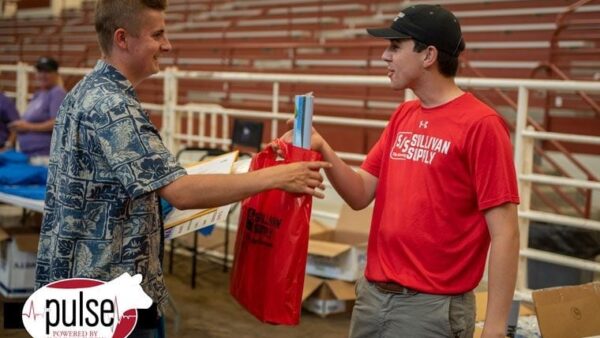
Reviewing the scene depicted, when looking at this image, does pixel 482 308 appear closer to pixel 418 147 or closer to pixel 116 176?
pixel 418 147

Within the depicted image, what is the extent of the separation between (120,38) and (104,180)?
0.35 meters

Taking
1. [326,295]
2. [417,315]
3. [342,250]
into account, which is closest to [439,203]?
[417,315]

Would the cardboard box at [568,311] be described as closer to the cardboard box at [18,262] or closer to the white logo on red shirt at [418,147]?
the white logo on red shirt at [418,147]

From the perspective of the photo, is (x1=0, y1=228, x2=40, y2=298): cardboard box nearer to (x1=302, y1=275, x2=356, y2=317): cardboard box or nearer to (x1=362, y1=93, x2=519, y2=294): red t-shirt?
(x1=302, y1=275, x2=356, y2=317): cardboard box

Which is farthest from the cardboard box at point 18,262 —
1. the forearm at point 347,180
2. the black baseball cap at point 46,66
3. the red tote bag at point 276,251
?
the forearm at point 347,180

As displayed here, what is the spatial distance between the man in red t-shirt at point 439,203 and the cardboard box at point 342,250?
2239mm

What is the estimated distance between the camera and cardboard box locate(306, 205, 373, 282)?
167 inches

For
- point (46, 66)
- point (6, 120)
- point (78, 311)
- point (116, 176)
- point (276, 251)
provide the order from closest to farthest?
1. point (78, 311)
2. point (116, 176)
3. point (276, 251)
4. point (46, 66)
5. point (6, 120)

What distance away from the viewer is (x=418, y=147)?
182cm

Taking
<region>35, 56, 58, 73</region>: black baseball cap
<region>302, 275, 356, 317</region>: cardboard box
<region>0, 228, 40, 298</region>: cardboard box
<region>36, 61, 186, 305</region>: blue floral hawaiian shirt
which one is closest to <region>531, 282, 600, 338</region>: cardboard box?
<region>36, 61, 186, 305</region>: blue floral hawaiian shirt

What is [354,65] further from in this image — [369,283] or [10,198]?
[369,283]

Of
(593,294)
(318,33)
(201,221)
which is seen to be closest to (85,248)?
(201,221)

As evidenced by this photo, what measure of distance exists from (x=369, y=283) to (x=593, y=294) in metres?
1.00

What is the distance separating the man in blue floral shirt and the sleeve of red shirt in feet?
1.55
